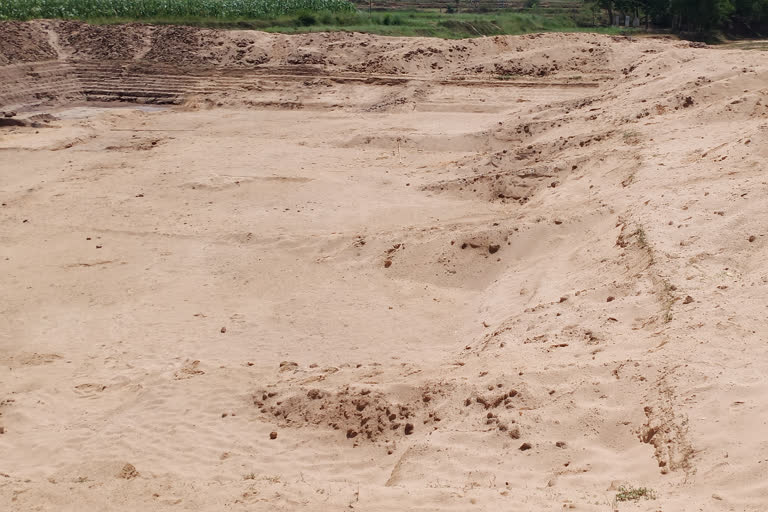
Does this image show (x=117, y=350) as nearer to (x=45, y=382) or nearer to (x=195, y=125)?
(x=45, y=382)

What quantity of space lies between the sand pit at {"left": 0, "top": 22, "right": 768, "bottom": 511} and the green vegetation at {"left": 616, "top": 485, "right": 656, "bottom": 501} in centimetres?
8

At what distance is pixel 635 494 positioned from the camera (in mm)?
5031

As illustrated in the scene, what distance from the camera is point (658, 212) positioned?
9836 millimetres

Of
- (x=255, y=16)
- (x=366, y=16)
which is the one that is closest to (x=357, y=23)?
(x=366, y=16)

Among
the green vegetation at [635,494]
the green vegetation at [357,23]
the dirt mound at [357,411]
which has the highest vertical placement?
the green vegetation at [357,23]

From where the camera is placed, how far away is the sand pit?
5.90 metres

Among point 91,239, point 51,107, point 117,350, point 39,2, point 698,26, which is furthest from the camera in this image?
point 698,26

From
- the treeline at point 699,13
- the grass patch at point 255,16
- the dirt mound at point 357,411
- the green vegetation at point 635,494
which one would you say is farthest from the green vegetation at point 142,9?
the green vegetation at point 635,494

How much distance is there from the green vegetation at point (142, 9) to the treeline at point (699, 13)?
16457 mm

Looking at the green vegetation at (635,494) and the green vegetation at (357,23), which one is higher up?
the green vegetation at (357,23)

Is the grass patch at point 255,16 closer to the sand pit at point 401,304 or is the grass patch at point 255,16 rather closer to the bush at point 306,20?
the bush at point 306,20

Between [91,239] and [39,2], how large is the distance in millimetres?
20371

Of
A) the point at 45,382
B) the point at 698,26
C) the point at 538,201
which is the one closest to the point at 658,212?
the point at 538,201

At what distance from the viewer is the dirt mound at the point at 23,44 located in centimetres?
2427
